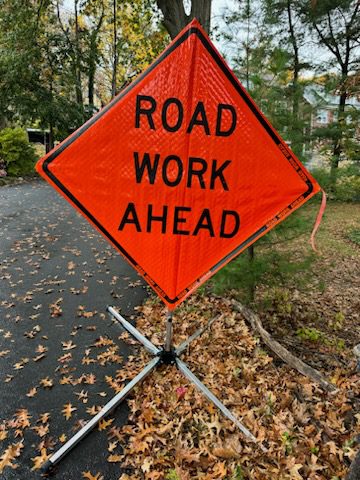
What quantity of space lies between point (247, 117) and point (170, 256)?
1.09 meters

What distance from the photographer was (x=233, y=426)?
2.69m

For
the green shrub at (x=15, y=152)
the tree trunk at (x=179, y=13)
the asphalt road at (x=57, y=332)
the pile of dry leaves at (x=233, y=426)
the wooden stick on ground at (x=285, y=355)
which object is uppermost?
the tree trunk at (x=179, y=13)

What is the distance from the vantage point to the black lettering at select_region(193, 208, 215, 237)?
235cm

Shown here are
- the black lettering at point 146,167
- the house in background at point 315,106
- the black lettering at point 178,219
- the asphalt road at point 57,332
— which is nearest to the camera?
the black lettering at point 146,167

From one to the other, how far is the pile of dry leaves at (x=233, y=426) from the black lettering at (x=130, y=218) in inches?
64.3

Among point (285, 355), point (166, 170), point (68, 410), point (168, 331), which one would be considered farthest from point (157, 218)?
point (285, 355)

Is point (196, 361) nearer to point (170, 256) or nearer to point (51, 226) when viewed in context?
point (170, 256)

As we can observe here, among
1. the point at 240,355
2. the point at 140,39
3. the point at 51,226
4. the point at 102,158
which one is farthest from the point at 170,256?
the point at 140,39

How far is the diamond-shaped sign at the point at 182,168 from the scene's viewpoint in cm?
211

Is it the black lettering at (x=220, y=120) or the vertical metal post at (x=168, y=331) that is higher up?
the black lettering at (x=220, y=120)

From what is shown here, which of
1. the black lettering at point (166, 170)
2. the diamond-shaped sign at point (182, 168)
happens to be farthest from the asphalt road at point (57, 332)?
the black lettering at point (166, 170)

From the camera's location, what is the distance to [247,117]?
7.16 ft

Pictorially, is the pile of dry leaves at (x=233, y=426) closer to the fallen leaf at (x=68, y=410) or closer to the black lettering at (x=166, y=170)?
the fallen leaf at (x=68, y=410)

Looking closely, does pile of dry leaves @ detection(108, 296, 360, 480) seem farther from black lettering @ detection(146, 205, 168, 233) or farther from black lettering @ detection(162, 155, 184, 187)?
black lettering @ detection(162, 155, 184, 187)
